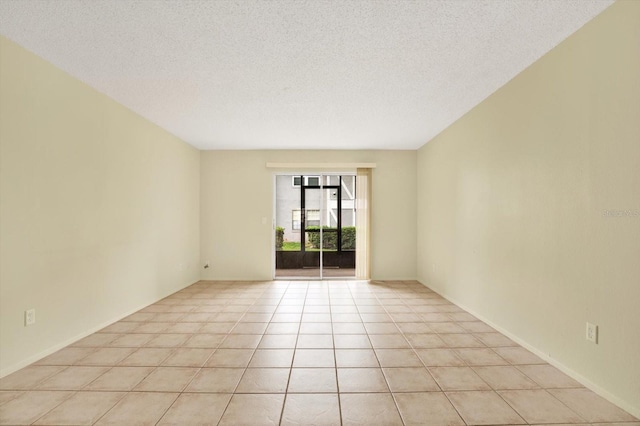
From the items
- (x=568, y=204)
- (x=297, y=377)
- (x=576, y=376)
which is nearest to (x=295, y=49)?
A: (x=568, y=204)

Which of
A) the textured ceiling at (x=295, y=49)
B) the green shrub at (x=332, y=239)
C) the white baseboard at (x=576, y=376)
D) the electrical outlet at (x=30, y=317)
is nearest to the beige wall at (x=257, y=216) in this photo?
the green shrub at (x=332, y=239)

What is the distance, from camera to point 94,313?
314cm

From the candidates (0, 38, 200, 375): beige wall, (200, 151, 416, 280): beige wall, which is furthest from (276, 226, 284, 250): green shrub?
(0, 38, 200, 375): beige wall

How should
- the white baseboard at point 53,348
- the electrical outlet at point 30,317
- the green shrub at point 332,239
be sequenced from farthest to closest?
the green shrub at point 332,239, the electrical outlet at point 30,317, the white baseboard at point 53,348

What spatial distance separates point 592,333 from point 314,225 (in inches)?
196

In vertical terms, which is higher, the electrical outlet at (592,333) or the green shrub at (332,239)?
the green shrub at (332,239)

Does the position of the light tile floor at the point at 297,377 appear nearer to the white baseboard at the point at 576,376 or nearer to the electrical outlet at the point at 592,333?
the white baseboard at the point at 576,376

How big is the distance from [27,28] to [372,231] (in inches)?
196

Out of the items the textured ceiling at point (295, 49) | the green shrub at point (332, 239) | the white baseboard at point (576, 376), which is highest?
the textured ceiling at point (295, 49)

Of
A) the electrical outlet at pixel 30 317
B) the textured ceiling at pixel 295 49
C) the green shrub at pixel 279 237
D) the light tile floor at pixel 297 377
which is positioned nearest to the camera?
the light tile floor at pixel 297 377

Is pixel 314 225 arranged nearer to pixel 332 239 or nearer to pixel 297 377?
pixel 332 239

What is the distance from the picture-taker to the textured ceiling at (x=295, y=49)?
6.48 feet

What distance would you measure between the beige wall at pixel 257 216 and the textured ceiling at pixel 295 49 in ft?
6.36

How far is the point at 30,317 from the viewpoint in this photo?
243 cm
